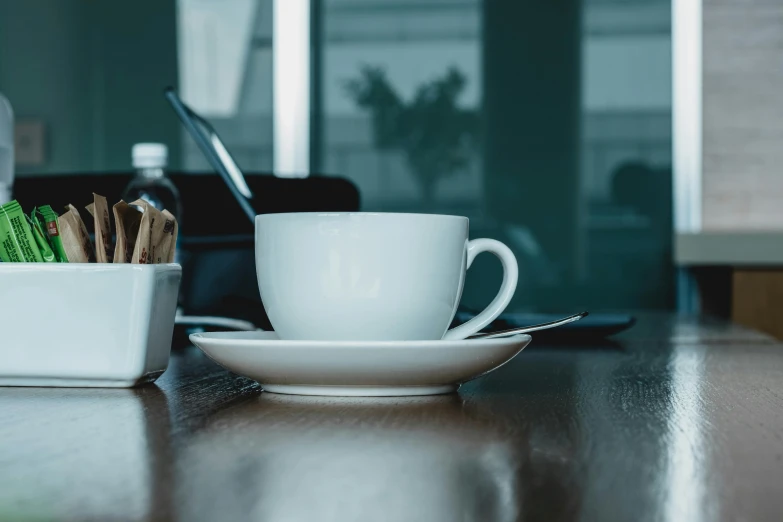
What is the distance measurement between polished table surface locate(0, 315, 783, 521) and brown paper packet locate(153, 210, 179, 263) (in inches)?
3.1

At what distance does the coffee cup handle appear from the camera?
0.59m

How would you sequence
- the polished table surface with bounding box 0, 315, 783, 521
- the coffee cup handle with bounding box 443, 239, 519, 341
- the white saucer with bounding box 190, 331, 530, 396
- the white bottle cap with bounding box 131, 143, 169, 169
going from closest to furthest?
1. the polished table surface with bounding box 0, 315, 783, 521
2. the white saucer with bounding box 190, 331, 530, 396
3. the coffee cup handle with bounding box 443, 239, 519, 341
4. the white bottle cap with bounding box 131, 143, 169, 169

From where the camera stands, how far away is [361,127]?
3.45 metres

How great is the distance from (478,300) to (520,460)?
10.0ft

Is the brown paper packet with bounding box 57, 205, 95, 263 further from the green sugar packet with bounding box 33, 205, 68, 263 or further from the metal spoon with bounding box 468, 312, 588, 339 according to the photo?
the metal spoon with bounding box 468, 312, 588, 339

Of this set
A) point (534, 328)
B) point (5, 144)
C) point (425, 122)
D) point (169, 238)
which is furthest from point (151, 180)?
point (425, 122)

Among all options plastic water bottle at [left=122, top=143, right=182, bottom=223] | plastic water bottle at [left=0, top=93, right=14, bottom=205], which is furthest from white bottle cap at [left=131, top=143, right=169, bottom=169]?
plastic water bottle at [left=0, top=93, right=14, bottom=205]

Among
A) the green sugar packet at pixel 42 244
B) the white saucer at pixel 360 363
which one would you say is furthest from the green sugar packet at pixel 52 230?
the white saucer at pixel 360 363

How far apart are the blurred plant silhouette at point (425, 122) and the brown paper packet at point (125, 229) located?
2.84m

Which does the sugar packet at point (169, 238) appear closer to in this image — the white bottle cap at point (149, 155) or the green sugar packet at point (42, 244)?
the green sugar packet at point (42, 244)

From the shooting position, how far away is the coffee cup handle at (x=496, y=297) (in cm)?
59

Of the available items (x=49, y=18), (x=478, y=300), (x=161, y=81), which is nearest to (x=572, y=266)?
(x=478, y=300)

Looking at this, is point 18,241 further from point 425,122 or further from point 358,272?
point 425,122

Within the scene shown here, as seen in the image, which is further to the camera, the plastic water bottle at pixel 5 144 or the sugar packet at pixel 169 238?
the plastic water bottle at pixel 5 144
